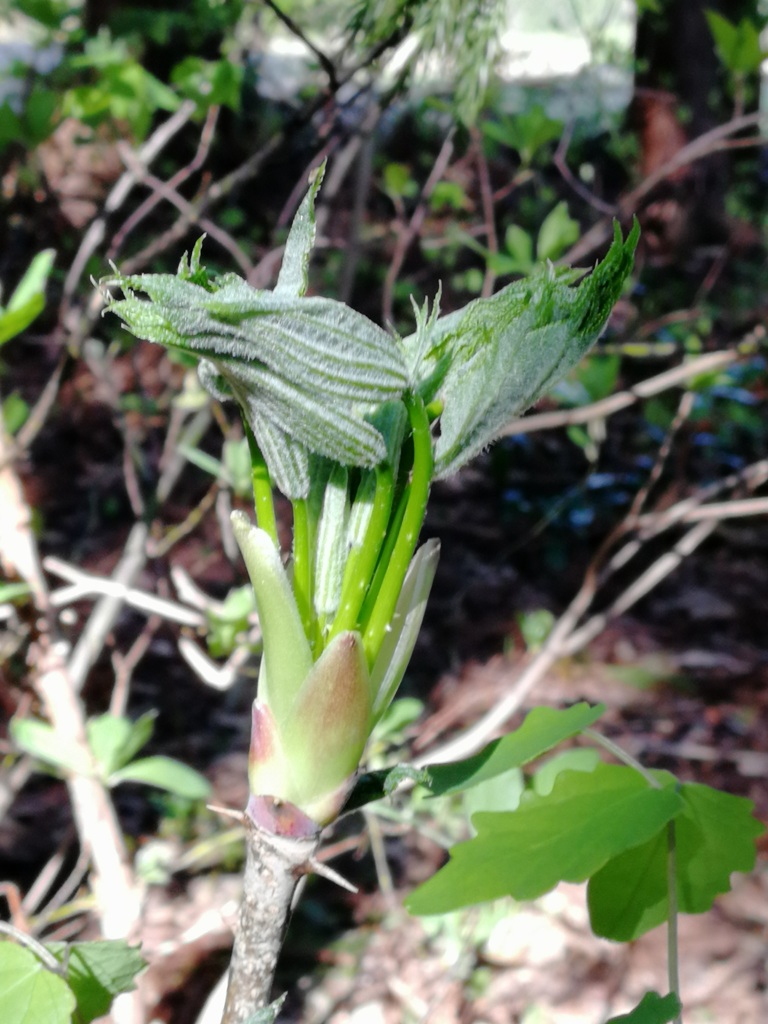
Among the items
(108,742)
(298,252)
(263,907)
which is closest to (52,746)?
(108,742)

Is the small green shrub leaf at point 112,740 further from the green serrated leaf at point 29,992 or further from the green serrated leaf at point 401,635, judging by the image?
the green serrated leaf at point 401,635

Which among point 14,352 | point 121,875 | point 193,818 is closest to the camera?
point 121,875

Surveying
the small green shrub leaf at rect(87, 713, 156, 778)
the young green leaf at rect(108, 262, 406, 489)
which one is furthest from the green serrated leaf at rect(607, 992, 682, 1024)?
the small green shrub leaf at rect(87, 713, 156, 778)

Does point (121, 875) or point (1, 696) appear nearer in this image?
point (121, 875)

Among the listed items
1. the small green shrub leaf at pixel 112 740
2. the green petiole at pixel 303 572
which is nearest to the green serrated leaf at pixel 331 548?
the green petiole at pixel 303 572

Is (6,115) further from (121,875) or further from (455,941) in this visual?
(455,941)

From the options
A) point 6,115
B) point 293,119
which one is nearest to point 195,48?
point 6,115
